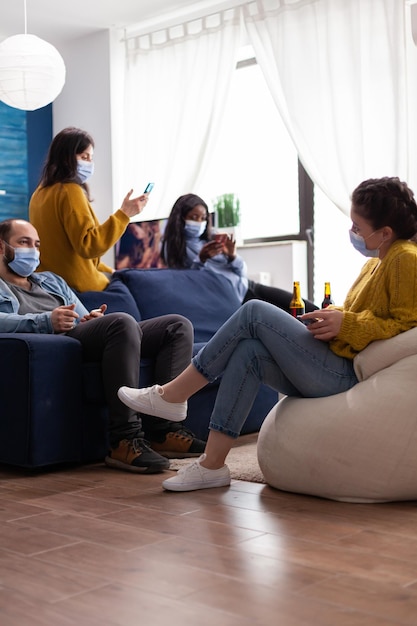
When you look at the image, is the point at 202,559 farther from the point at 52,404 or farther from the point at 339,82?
the point at 339,82

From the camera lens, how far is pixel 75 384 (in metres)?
2.88

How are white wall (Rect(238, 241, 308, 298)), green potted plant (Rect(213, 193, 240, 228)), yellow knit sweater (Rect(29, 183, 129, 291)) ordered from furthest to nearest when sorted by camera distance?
1. green potted plant (Rect(213, 193, 240, 228))
2. white wall (Rect(238, 241, 308, 298))
3. yellow knit sweater (Rect(29, 183, 129, 291))

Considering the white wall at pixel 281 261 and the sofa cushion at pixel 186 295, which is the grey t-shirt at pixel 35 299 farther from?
the white wall at pixel 281 261

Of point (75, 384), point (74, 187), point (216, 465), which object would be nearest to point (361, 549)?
point (216, 465)

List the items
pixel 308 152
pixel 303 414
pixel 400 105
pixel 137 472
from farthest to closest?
pixel 308 152 → pixel 400 105 → pixel 137 472 → pixel 303 414

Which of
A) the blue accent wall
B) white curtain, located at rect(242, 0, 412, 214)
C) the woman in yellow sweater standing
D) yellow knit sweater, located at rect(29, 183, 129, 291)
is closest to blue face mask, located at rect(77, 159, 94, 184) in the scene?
the woman in yellow sweater standing

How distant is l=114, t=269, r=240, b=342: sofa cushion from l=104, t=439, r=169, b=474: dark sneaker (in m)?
0.96

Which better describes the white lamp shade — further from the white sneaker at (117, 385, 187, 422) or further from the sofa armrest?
the white sneaker at (117, 385, 187, 422)

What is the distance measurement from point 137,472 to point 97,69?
14.0 feet

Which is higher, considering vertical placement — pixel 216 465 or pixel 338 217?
pixel 338 217

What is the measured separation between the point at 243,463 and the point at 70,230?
122 cm

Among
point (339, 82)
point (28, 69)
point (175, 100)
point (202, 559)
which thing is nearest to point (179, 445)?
point (202, 559)

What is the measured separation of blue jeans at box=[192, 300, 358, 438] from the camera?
234 cm

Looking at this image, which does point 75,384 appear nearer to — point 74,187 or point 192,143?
point 74,187
